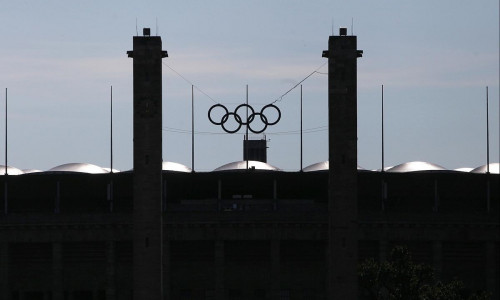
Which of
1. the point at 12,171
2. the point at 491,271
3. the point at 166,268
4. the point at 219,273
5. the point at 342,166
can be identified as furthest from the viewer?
the point at 12,171

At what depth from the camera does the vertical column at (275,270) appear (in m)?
Result: 140

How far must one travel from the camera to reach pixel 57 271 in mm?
139250

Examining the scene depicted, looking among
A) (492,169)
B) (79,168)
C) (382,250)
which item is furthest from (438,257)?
(79,168)

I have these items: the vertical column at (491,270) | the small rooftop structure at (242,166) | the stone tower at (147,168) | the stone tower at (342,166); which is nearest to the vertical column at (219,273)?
the stone tower at (147,168)

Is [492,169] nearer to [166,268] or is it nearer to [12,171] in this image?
[166,268]

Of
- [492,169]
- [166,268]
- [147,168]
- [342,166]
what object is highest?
[492,169]

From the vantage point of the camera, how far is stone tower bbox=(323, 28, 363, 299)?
401ft

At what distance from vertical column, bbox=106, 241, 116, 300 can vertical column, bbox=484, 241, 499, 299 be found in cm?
4003

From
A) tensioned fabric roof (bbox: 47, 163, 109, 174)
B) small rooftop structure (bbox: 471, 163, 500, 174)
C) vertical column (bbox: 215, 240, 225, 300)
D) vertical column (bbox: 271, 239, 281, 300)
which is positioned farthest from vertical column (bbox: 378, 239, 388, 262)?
tensioned fabric roof (bbox: 47, 163, 109, 174)

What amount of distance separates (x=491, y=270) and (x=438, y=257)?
19.1 feet

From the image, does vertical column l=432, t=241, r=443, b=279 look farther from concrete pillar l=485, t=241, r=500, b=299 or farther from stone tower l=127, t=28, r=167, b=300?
stone tower l=127, t=28, r=167, b=300

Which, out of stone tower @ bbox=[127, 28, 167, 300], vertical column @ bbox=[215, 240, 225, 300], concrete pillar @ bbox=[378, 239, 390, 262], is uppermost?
stone tower @ bbox=[127, 28, 167, 300]

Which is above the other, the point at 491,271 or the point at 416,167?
the point at 416,167

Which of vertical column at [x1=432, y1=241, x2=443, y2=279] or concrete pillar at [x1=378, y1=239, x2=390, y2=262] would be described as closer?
vertical column at [x1=432, y1=241, x2=443, y2=279]
